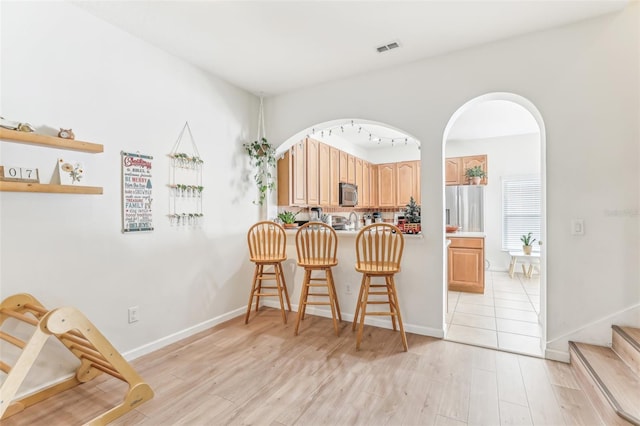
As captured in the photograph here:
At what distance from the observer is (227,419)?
173 cm

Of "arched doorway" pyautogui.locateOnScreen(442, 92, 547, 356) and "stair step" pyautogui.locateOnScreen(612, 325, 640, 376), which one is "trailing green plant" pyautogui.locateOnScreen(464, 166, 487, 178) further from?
"stair step" pyautogui.locateOnScreen(612, 325, 640, 376)

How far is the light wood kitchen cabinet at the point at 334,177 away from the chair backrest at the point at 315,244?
1.98 meters

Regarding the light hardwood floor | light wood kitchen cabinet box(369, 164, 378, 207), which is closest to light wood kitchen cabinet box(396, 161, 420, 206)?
light wood kitchen cabinet box(369, 164, 378, 207)

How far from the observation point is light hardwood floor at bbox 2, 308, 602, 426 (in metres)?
1.74

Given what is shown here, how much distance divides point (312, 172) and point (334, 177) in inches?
33.3

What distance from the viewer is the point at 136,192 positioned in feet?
8.17

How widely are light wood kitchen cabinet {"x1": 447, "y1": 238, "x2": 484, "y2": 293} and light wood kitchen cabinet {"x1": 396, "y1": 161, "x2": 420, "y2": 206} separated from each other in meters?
2.01

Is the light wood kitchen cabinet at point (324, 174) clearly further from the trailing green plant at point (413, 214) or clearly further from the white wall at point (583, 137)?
the white wall at point (583, 137)

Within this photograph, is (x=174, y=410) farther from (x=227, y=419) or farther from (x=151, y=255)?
(x=151, y=255)

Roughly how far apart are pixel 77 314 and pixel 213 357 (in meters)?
1.14

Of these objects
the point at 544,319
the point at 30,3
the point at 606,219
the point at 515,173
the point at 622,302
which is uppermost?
the point at 30,3

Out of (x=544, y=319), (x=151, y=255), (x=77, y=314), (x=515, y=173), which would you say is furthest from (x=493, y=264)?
A: (x=77, y=314)

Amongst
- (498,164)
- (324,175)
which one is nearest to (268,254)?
(324,175)

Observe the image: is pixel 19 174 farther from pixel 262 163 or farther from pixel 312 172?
pixel 312 172
